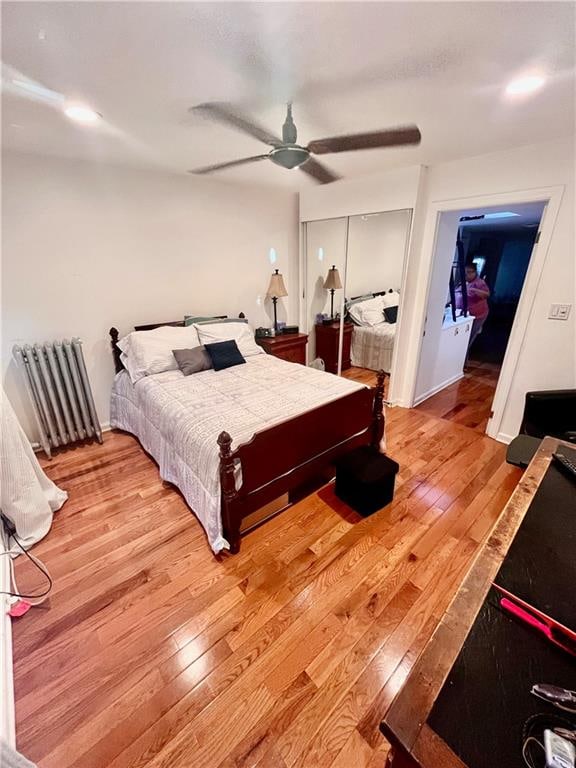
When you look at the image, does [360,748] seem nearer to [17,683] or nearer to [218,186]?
[17,683]

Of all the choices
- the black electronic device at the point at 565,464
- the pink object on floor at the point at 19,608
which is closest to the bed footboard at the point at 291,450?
the pink object on floor at the point at 19,608

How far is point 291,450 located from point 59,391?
2.15 metres

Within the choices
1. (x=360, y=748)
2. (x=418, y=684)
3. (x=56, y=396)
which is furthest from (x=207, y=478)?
(x=56, y=396)

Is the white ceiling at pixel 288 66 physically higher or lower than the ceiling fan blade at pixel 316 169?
higher

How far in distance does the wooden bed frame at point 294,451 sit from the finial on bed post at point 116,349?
197 cm

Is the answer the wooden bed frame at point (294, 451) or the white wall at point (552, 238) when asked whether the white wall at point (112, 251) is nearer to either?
the white wall at point (552, 238)

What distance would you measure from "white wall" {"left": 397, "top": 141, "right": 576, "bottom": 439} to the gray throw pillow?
2.30 meters

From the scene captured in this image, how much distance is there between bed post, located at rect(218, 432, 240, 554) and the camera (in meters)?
1.67

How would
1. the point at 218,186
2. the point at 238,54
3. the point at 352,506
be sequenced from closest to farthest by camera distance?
the point at 238,54 → the point at 352,506 → the point at 218,186

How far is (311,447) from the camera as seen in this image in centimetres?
217

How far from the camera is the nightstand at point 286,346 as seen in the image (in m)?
3.78

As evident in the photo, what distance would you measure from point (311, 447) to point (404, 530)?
31.2 inches

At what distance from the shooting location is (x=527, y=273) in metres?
2.64

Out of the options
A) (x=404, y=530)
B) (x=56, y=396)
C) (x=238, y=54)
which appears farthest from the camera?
(x=56, y=396)
